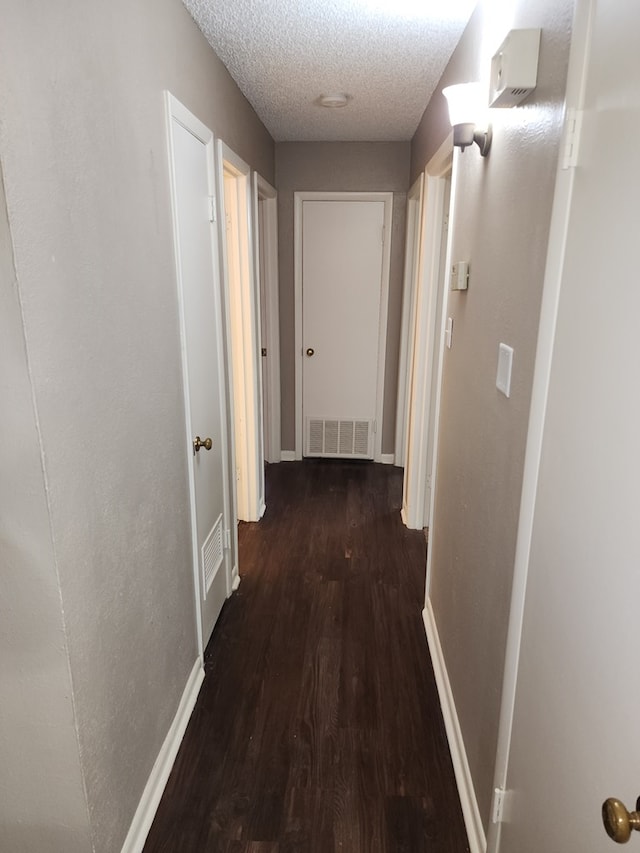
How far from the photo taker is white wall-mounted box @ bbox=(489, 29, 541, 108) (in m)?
1.12

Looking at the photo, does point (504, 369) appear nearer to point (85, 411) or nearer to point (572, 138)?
point (572, 138)

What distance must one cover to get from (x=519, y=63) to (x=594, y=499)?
3.15ft

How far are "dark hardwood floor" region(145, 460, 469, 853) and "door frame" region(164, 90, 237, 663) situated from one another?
26 centimetres

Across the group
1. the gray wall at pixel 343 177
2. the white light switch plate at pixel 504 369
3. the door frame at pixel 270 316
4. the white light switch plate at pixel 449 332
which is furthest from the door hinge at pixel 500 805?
the gray wall at pixel 343 177

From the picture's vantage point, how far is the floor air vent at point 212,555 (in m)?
2.17

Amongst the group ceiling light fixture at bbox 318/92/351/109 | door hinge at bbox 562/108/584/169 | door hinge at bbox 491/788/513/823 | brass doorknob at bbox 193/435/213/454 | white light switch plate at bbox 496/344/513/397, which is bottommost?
door hinge at bbox 491/788/513/823

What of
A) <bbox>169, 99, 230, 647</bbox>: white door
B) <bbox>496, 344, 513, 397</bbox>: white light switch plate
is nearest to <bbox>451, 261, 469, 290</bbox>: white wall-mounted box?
<bbox>496, 344, 513, 397</bbox>: white light switch plate

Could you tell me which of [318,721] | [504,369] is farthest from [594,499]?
[318,721]

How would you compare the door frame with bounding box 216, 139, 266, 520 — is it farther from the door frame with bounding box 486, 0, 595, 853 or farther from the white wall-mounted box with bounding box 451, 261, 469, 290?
the door frame with bounding box 486, 0, 595, 853

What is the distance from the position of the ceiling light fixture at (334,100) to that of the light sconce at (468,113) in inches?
51.2

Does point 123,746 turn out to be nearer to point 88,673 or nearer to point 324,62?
point 88,673

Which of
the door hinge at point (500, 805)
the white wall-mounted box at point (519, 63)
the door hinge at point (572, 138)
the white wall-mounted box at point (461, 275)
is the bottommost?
the door hinge at point (500, 805)

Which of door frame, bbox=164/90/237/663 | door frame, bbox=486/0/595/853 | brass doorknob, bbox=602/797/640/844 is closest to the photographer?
brass doorknob, bbox=602/797/640/844

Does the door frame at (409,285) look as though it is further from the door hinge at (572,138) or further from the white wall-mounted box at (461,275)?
the door hinge at (572,138)
